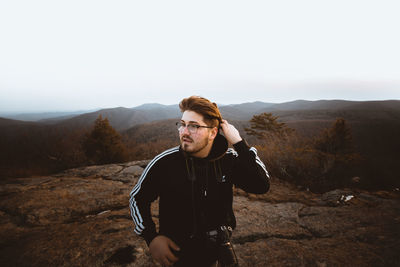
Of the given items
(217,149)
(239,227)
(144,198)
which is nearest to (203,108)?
(217,149)

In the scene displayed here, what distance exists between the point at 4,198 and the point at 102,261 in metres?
2.93

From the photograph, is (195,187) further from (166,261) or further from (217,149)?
(166,261)

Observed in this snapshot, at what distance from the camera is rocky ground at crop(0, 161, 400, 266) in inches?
71.6

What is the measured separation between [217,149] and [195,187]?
0.37m

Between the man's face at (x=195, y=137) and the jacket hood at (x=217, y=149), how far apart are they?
0.16ft

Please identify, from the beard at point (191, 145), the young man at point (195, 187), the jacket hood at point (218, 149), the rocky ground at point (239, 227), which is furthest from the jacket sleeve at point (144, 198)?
the rocky ground at point (239, 227)

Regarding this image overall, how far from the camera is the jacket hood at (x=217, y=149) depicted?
139 centimetres

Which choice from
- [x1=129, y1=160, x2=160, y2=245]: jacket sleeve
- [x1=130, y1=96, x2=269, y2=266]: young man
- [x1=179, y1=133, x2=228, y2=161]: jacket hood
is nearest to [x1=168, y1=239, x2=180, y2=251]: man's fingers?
[x1=130, y1=96, x2=269, y2=266]: young man

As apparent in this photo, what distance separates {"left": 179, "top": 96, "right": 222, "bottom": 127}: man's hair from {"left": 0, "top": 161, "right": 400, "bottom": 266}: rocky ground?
5.41ft

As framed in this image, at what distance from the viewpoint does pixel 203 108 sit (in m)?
1.40

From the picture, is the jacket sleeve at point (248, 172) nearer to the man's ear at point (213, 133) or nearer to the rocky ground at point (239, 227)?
the man's ear at point (213, 133)

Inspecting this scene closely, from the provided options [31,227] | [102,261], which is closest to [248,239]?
[102,261]

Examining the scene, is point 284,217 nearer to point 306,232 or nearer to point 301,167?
point 306,232

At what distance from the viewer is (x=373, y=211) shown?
2945mm
